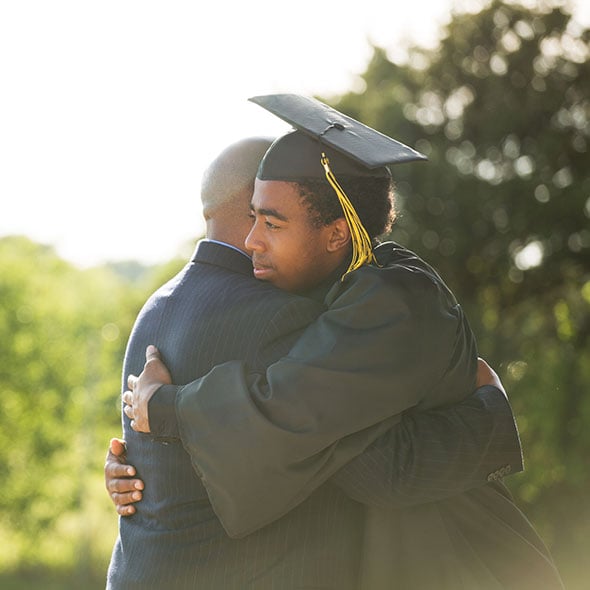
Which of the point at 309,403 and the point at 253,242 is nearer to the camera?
the point at 309,403

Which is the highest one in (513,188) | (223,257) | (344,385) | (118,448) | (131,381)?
(223,257)

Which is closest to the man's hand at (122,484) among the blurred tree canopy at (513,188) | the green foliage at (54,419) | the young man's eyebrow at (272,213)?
the young man's eyebrow at (272,213)

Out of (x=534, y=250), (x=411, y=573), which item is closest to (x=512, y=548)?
(x=411, y=573)

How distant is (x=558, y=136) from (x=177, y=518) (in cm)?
1759

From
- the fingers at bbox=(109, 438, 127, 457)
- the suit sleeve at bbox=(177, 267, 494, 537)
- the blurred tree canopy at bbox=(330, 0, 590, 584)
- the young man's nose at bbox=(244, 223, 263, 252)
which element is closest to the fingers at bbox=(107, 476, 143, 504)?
the fingers at bbox=(109, 438, 127, 457)

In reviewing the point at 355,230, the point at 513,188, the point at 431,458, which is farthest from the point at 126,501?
the point at 513,188

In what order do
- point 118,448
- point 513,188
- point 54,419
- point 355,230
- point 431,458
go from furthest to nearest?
point 54,419 → point 513,188 → point 118,448 → point 355,230 → point 431,458

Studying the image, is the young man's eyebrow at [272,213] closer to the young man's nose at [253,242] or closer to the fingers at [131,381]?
the young man's nose at [253,242]

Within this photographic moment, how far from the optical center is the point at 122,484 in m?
2.89

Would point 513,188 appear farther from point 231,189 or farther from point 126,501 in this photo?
point 126,501

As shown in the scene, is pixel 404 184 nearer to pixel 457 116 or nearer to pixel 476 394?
pixel 457 116

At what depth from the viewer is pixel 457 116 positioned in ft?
66.1

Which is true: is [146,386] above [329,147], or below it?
below

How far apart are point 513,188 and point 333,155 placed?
16682 millimetres
